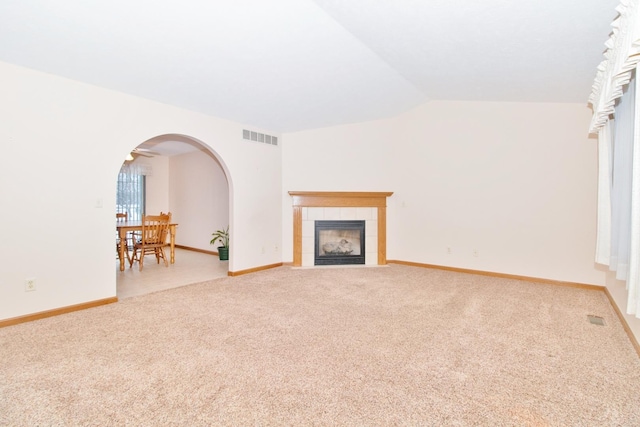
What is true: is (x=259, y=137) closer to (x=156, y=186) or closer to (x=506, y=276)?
(x=156, y=186)

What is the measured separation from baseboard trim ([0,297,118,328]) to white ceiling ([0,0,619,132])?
233 centimetres

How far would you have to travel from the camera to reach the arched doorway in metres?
6.33

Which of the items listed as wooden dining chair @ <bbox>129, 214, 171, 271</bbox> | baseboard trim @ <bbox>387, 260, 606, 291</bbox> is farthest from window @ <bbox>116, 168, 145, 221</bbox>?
baseboard trim @ <bbox>387, 260, 606, 291</bbox>

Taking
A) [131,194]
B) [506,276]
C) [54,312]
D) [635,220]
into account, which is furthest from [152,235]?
[635,220]

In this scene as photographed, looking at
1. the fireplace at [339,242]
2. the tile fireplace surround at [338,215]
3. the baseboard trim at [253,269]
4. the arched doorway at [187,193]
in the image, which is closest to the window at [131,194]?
the arched doorway at [187,193]

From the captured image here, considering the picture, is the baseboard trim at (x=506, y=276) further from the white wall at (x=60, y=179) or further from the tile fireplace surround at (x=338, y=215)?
the white wall at (x=60, y=179)

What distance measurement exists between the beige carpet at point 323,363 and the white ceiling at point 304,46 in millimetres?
2422

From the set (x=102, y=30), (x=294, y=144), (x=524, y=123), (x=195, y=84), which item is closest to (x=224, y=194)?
(x=294, y=144)

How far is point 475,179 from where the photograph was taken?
5086mm

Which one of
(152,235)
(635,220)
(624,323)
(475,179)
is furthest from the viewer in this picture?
(152,235)

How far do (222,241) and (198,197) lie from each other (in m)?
1.42

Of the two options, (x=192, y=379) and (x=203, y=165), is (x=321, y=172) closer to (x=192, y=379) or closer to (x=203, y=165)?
(x=203, y=165)

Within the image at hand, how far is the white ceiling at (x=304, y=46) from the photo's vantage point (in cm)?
238

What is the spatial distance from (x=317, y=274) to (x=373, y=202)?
1.73 m
